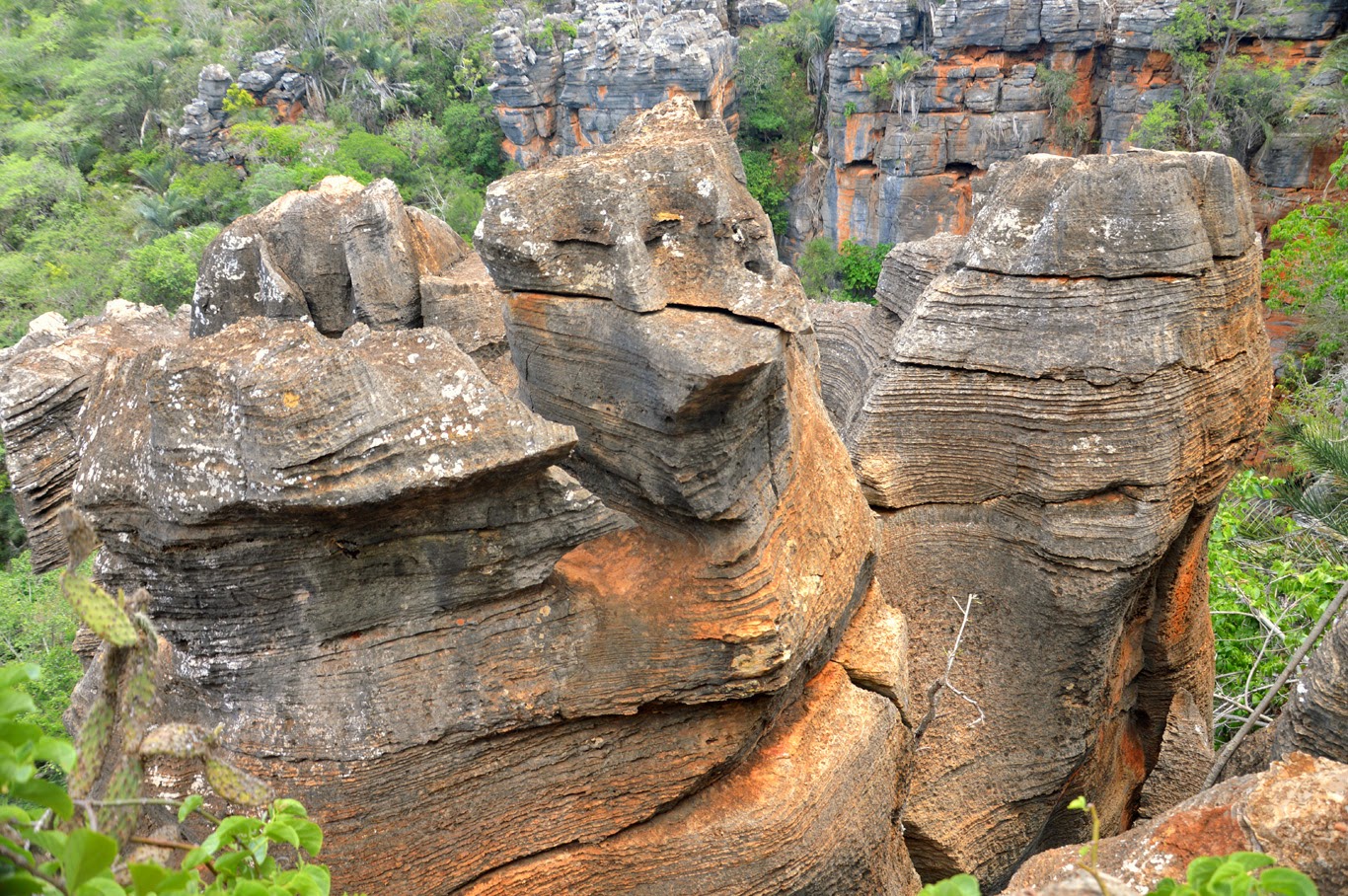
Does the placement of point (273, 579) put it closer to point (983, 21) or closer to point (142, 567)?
point (142, 567)

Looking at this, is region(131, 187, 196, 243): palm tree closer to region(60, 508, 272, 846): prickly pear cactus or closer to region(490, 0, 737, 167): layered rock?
region(490, 0, 737, 167): layered rock

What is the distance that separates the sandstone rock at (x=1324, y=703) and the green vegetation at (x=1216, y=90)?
25267mm

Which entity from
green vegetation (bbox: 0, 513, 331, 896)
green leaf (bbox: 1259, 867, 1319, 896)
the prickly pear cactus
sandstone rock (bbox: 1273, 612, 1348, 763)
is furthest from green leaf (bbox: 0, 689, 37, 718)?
sandstone rock (bbox: 1273, 612, 1348, 763)

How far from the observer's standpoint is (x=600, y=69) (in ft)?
114

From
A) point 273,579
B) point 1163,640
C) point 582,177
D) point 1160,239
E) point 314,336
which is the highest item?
point 582,177

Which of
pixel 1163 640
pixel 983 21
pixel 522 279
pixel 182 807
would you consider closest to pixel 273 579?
pixel 522 279

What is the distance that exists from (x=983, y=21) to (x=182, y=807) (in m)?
34.2

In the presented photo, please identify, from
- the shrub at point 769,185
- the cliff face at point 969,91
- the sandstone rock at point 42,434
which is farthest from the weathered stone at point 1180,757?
the shrub at point 769,185

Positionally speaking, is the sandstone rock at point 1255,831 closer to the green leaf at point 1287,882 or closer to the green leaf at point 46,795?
the green leaf at point 1287,882

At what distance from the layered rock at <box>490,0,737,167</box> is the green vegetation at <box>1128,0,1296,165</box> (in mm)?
14630

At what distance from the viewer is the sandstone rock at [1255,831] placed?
3582 mm

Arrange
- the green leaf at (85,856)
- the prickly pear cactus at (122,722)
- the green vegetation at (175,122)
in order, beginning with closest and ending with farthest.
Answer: the green leaf at (85,856) → the prickly pear cactus at (122,722) → the green vegetation at (175,122)

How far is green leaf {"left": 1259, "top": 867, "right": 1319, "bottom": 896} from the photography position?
185cm

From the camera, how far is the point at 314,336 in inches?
165
